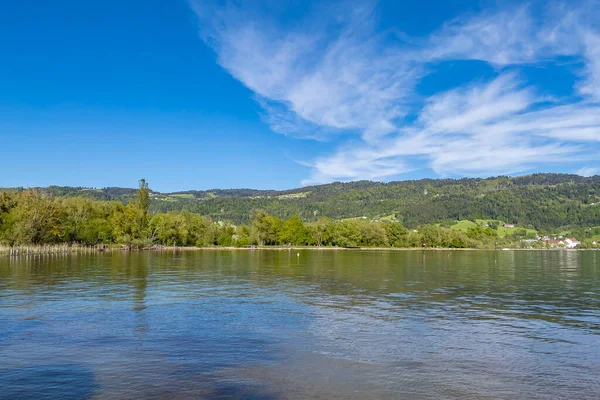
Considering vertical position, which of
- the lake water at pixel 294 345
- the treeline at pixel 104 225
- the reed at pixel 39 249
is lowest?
the reed at pixel 39 249

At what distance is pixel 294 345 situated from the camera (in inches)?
797

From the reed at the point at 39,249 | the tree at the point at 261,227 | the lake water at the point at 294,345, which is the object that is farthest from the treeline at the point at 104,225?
the lake water at the point at 294,345

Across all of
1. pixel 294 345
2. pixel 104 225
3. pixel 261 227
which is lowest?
pixel 294 345

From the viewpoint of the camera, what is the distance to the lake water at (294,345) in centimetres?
1473

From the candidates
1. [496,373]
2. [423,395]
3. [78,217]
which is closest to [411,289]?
[496,373]

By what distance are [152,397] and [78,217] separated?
137 meters

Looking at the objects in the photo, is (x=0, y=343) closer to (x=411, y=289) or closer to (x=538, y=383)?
(x=538, y=383)

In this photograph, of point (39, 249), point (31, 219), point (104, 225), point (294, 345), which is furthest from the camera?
point (104, 225)

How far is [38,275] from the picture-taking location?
51.1 metres

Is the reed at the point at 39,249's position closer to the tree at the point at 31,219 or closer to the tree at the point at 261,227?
the tree at the point at 31,219

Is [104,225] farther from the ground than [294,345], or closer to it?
farther from the ground

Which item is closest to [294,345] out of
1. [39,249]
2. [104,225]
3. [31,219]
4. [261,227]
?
[31,219]

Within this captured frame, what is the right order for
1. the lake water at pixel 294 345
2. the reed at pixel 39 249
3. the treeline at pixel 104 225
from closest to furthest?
the lake water at pixel 294 345, the reed at pixel 39 249, the treeline at pixel 104 225

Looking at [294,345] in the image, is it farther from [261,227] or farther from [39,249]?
[261,227]
